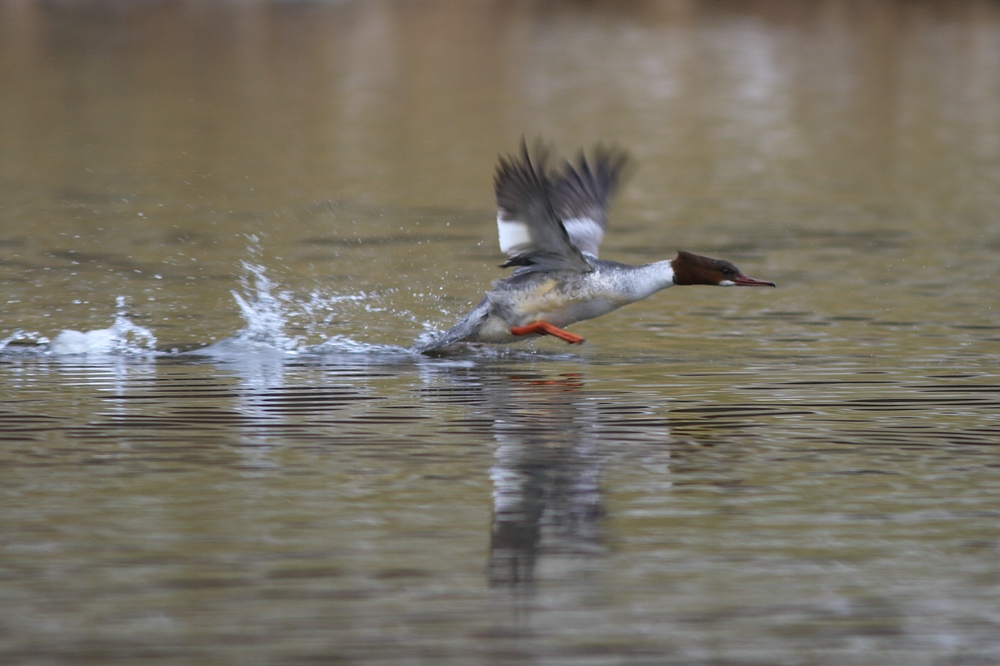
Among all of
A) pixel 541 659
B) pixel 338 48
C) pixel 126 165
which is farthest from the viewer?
pixel 338 48

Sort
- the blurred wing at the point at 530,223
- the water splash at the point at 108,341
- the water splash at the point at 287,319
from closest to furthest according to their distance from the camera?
the blurred wing at the point at 530,223 < the water splash at the point at 108,341 < the water splash at the point at 287,319

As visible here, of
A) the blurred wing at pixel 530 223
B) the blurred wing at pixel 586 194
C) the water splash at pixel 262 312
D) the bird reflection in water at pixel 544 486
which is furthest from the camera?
the blurred wing at pixel 586 194

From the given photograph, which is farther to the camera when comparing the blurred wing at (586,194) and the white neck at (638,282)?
the blurred wing at (586,194)

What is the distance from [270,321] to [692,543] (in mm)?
5120

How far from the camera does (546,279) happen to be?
9.30 m

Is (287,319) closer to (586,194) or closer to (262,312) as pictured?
(262,312)

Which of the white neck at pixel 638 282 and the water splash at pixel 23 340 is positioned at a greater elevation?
the white neck at pixel 638 282

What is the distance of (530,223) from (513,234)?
0.52 ft

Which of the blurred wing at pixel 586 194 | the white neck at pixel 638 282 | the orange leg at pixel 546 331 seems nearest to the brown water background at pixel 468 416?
the orange leg at pixel 546 331

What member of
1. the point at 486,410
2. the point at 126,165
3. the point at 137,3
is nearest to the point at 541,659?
the point at 486,410

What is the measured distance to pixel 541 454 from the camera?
6.86 m

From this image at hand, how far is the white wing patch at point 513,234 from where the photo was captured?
29.3 feet

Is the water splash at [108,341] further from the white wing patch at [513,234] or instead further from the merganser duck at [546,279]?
the white wing patch at [513,234]

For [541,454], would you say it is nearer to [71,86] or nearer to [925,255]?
[925,255]
